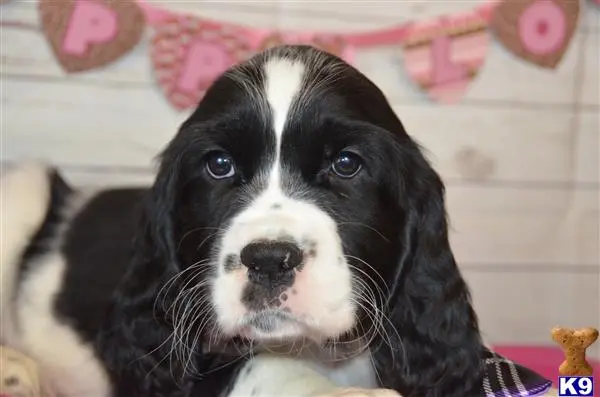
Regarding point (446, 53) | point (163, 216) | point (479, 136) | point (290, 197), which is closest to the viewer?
point (290, 197)

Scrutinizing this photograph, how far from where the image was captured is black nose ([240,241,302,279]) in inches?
67.4

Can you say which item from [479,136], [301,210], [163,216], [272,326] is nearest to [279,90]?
[301,210]

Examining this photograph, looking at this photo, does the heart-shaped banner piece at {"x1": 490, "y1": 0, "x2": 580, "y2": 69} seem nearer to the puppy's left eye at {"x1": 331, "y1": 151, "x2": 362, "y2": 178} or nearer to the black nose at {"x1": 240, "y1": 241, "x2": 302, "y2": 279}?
the puppy's left eye at {"x1": 331, "y1": 151, "x2": 362, "y2": 178}

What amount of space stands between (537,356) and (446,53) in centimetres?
109

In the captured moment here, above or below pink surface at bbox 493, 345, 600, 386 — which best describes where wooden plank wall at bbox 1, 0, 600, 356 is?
above

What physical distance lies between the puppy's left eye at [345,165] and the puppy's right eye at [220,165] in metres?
0.24

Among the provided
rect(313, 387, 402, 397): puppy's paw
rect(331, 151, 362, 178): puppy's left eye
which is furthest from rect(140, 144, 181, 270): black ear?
rect(313, 387, 402, 397): puppy's paw

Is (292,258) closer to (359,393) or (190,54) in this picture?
(359,393)

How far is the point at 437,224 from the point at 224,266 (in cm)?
61

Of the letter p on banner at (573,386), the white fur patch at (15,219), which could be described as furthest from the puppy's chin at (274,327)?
the white fur patch at (15,219)

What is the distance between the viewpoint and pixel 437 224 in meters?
2.16

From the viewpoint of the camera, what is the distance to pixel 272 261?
1710 millimetres

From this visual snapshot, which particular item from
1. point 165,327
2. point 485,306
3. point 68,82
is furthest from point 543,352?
point 68,82

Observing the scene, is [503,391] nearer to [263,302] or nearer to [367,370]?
[367,370]
